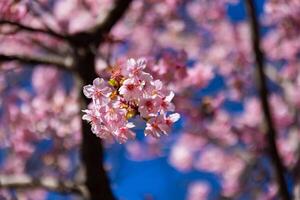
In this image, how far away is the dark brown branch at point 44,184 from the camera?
197 inches

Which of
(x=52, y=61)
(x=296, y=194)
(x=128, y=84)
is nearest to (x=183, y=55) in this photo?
(x=52, y=61)

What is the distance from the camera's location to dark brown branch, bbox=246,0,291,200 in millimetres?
5062

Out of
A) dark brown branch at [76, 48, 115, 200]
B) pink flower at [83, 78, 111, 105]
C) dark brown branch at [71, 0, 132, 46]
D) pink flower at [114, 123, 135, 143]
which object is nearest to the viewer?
pink flower at [83, 78, 111, 105]

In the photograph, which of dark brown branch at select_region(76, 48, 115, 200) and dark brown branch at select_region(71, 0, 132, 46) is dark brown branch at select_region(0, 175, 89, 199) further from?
dark brown branch at select_region(71, 0, 132, 46)

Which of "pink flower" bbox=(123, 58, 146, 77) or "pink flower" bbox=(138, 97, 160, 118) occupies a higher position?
"pink flower" bbox=(123, 58, 146, 77)

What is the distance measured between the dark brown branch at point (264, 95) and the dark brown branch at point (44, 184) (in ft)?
4.88

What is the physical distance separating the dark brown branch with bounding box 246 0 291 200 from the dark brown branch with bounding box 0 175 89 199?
1487 mm

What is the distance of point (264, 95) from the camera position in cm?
527

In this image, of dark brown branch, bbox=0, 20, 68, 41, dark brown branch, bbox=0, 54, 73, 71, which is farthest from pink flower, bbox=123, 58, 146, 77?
dark brown branch, bbox=0, 54, 73, 71

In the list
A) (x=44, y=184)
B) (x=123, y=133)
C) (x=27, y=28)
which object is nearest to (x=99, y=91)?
(x=123, y=133)

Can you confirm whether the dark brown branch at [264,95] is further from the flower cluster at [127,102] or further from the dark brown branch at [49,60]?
the flower cluster at [127,102]

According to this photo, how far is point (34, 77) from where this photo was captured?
37.5 ft

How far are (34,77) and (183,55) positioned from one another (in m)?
6.27

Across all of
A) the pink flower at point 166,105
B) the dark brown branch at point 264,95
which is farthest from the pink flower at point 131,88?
the dark brown branch at point 264,95
